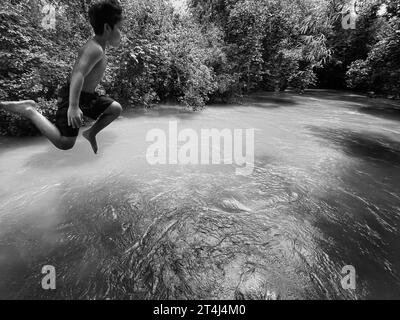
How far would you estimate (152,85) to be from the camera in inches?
447

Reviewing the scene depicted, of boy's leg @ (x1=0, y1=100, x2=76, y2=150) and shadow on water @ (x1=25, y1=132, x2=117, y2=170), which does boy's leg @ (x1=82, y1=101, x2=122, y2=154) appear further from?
shadow on water @ (x1=25, y1=132, x2=117, y2=170)

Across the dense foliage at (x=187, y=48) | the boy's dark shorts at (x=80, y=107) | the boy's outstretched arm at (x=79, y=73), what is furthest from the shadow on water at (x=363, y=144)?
the boy's outstretched arm at (x=79, y=73)

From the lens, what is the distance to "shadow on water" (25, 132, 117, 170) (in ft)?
17.5

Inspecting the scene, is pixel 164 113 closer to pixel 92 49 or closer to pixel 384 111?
pixel 92 49

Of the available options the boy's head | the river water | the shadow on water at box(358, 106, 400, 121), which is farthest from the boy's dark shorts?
the shadow on water at box(358, 106, 400, 121)

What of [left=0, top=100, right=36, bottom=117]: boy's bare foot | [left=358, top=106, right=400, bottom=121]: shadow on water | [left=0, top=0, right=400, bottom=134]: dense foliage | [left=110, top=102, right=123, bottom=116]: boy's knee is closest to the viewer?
[left=0, top=100, right=36, bottom=117]: boy's bare foot

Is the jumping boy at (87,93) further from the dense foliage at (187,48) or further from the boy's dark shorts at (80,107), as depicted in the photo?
the dense foliage at (187,48)

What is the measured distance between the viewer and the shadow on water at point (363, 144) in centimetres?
638

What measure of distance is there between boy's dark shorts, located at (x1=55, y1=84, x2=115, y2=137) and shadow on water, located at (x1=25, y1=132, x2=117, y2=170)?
2645mm

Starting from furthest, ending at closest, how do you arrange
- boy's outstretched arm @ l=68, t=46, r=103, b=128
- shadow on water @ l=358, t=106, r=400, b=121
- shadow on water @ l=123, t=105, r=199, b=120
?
shadow on water @ l=358, t=106, r=400, b=121 → shadow on water @ l=123, t=105, r=199, b=120 → boy's outstretched arm @ l=68, t=46, r=103, b=128

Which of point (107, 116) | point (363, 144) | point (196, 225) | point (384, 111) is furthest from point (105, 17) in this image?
point (384, 111)
